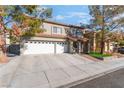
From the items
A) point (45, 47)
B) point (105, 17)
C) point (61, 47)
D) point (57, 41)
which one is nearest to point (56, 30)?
point (57, 41)

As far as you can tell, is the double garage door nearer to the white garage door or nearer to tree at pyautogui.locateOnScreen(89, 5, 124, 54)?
the white garage door

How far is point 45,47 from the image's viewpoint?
90.5ft

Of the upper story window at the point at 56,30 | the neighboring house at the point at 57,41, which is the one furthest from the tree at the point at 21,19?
the upper story window at the point at 56,30

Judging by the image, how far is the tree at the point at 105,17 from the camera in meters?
27.6

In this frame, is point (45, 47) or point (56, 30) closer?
point (45, 47)

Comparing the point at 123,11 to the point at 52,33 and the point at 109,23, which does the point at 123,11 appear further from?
the point at 52,33

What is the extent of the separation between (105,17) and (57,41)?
8514 millimetres

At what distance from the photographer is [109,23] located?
93.1 ft

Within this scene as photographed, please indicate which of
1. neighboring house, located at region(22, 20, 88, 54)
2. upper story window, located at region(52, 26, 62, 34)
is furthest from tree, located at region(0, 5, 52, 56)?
upper story window, located at region(52, 26, 62, 34)

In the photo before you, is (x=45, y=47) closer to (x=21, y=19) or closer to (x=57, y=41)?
(x=57, y=41)
